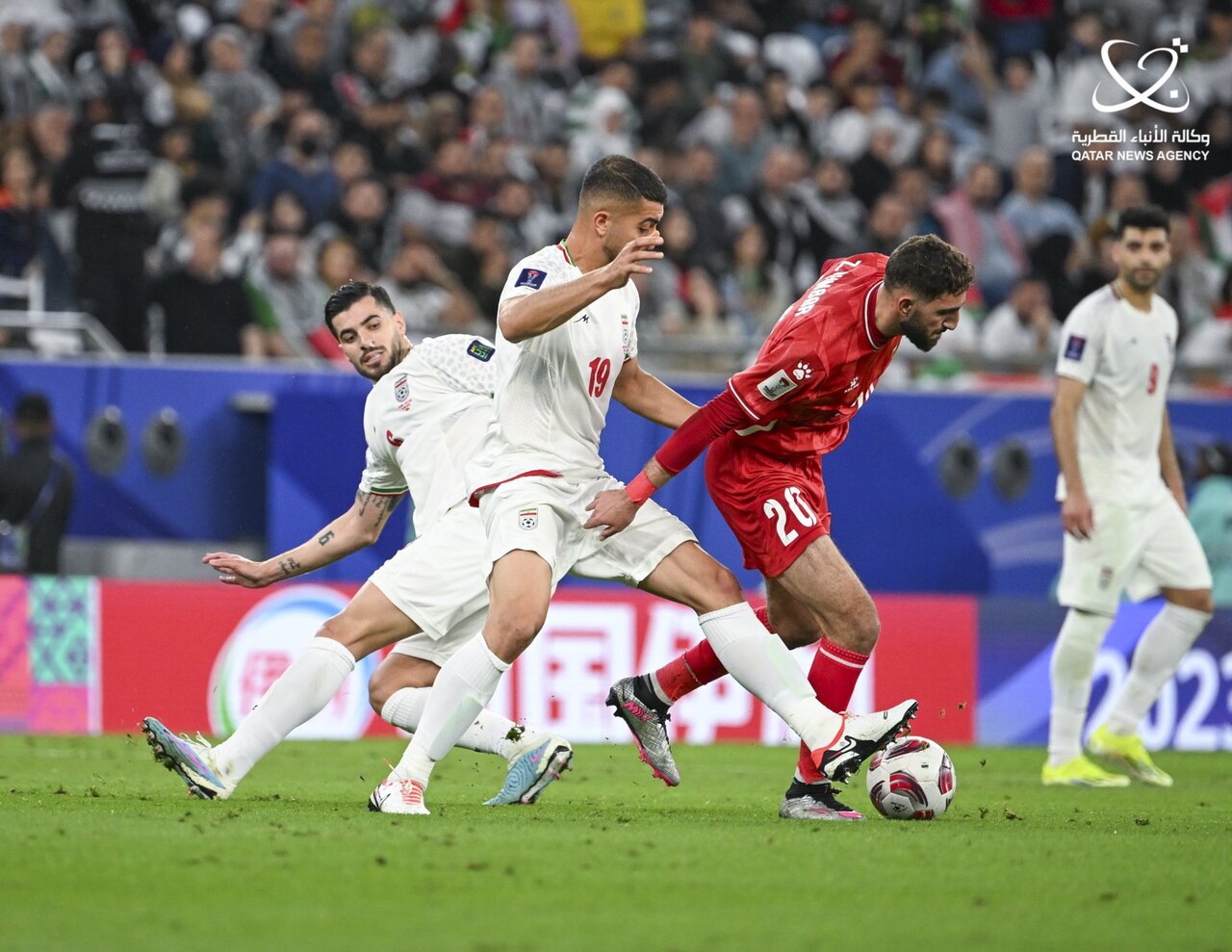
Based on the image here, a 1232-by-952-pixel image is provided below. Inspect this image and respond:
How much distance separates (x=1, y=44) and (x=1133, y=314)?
8.90m

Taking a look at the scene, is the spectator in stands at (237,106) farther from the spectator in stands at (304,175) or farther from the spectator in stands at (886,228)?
the spectator in stands at (886,228)

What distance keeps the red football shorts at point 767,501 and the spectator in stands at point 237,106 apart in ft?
28.4

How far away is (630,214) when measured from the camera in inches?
267

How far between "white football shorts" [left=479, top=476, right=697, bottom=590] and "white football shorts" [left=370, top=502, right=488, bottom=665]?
0.41 m

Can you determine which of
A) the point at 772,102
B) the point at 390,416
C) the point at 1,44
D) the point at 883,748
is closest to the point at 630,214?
the point at 390,416

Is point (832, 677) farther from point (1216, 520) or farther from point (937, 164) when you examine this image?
point (937, 164)

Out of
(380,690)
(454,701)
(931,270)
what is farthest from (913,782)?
(380,690)

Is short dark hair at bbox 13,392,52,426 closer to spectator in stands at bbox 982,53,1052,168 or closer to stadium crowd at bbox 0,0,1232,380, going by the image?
stadium crowd at bbox 0,0,1232,380

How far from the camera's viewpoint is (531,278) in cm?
660

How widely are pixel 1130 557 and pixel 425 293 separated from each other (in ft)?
19.4

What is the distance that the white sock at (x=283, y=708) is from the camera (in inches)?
276

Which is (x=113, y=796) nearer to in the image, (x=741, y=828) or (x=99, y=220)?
(x=741, y=828)

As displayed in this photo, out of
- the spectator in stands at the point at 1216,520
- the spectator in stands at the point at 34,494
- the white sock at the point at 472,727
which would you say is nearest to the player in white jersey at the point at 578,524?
the white sock at the point at 472,727

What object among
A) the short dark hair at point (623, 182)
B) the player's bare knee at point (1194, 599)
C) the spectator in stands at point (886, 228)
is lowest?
the player's bare knee at point (1194, 599)
